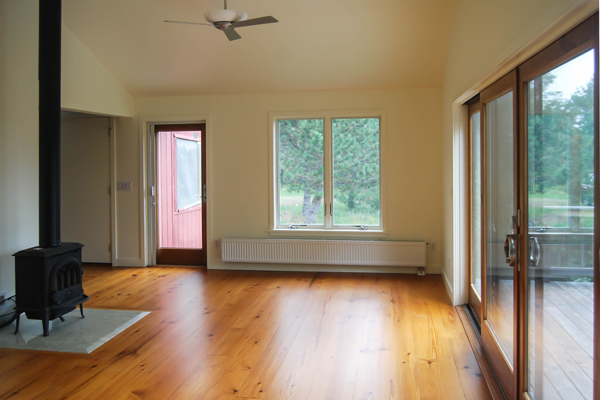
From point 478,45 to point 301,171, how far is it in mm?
3166

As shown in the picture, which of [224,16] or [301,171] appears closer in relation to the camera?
[224,16]

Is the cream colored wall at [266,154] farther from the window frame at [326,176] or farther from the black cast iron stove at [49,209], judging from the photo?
the black cast iron stove at [49,209]

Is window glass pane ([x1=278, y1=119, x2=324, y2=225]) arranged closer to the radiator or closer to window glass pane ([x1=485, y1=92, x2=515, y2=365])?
the radiator

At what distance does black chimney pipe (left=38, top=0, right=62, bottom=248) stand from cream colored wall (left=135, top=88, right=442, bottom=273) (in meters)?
2.36

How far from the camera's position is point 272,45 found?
16.9 ft

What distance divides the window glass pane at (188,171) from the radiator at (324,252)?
884 mm

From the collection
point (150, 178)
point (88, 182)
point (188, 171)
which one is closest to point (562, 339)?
point (188, 171)

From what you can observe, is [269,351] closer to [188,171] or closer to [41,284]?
[41,284]

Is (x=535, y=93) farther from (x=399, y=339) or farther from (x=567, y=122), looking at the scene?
(x=399, y=339)

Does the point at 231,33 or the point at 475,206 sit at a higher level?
the point at 231,33

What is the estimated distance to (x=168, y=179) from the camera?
634 centimetres

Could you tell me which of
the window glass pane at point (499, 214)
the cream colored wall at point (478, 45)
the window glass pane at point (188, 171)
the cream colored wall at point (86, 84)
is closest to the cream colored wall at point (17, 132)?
the cream colored wall at point (86, 84)

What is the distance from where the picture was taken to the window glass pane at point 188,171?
20.7 ft

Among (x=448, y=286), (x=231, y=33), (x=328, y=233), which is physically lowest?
(x=448, y=286)
